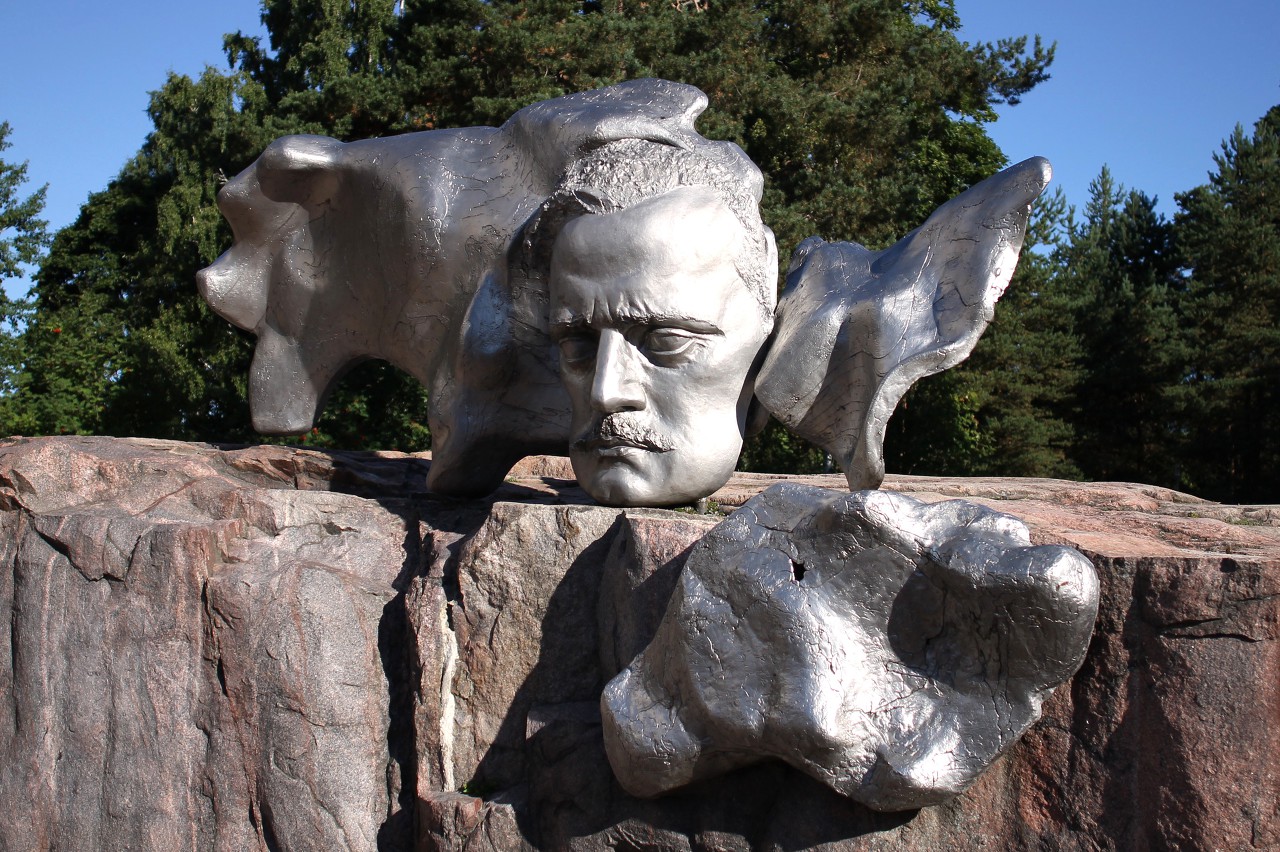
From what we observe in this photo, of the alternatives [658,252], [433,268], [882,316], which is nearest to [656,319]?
[658,252]

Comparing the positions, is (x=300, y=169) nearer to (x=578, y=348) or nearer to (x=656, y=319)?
(x=578, y=348)

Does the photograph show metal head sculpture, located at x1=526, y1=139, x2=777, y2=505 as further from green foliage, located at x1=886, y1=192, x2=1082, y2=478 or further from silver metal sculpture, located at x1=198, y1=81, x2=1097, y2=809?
green foliage, located at x1=886, y1=192, x2=1082, y2=478

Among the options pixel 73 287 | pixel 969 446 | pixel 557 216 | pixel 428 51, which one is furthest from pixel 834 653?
pixel 73 287

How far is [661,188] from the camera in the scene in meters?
3.12

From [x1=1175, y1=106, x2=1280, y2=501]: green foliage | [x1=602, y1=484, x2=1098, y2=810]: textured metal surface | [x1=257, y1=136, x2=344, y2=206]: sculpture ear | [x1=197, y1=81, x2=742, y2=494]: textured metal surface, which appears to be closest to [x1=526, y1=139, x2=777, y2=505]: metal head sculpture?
[x1=197, y1=81, x2=742, y2=494]: textured metal surface

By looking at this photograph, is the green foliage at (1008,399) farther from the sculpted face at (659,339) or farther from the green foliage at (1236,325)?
the sculpted face at (659,339)

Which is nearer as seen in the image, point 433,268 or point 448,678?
point 448,678

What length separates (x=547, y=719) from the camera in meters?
2.76

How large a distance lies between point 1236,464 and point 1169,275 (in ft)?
9.02

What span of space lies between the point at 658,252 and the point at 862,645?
1.15m

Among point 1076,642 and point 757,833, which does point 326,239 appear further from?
point 1076,642

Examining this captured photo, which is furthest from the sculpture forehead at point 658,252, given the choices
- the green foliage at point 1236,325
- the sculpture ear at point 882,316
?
the green foliage at point 1236,325

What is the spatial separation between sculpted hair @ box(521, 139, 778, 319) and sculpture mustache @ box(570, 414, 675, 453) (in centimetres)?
44

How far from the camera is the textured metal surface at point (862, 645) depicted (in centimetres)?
212
